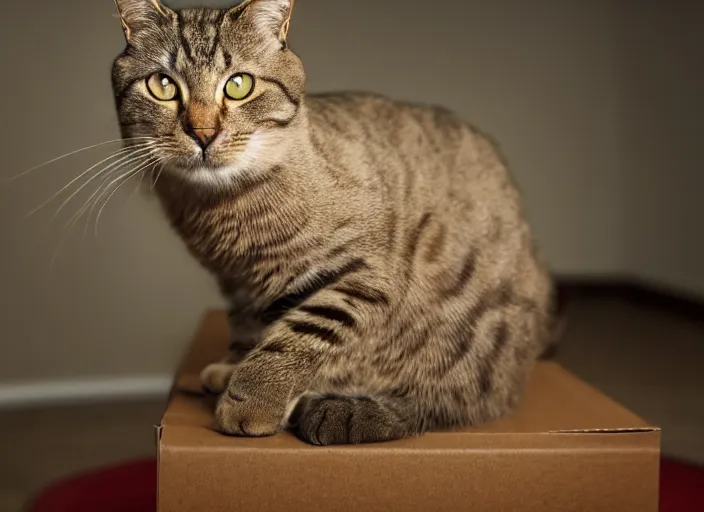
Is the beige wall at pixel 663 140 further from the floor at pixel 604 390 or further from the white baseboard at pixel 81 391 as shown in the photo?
the white baseboard at pixel 81 391

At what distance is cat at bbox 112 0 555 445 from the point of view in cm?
97

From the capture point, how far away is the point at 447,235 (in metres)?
1.15

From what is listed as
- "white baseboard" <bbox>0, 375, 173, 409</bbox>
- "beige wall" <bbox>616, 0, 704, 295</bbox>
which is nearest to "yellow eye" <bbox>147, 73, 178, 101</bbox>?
"white baseboard" <bbox>0, 375, 173, 409</bbox>

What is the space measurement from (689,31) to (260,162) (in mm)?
2385

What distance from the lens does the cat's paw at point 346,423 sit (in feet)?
3.18

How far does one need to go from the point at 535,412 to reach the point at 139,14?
734 millimetres

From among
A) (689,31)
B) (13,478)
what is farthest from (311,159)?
(689,31)

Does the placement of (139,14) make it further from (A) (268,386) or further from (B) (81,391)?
(B) (81,391)

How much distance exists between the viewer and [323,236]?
106cm

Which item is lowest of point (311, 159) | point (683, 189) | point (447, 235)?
point (683, 189)

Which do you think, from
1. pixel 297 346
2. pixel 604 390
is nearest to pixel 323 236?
pixel 297 346

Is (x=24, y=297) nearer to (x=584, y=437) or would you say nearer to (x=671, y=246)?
(x=584, y=437)

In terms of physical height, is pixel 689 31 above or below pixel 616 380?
above

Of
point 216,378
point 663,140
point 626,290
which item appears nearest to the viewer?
point 216,378
